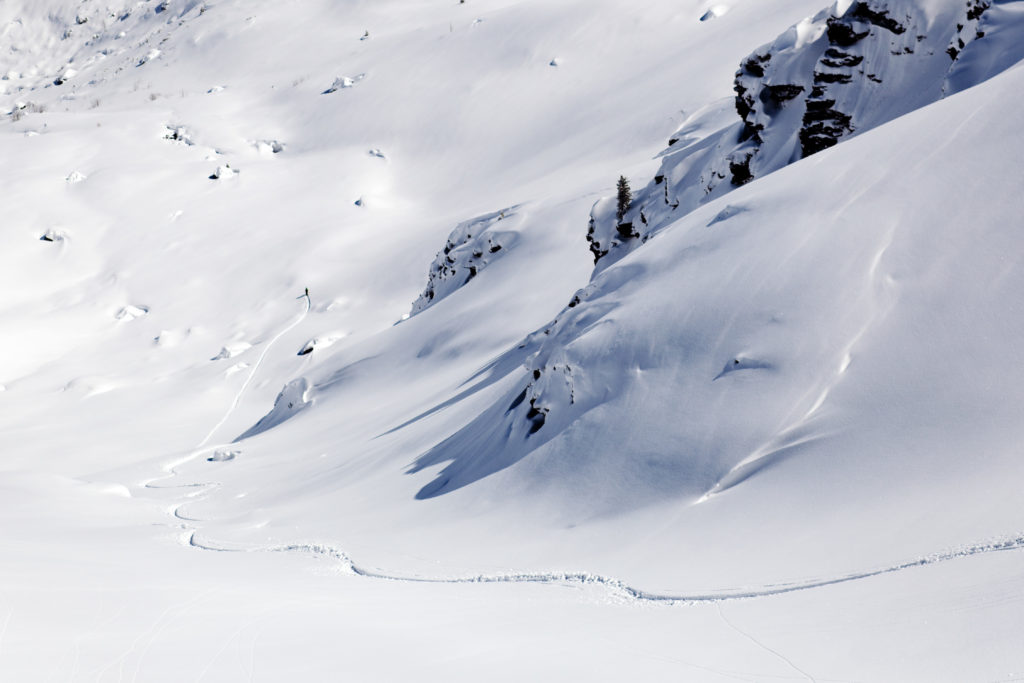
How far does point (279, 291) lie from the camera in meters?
54.7

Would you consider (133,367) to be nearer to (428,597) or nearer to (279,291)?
(279,291)

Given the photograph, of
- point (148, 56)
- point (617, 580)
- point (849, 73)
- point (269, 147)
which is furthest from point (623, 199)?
point (148, 56)

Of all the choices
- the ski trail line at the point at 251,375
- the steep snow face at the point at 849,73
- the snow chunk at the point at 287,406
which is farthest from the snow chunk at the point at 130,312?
the steep snow face at the point at 849,73

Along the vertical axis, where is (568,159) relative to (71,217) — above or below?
above

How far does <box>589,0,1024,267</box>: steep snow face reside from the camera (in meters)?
19.5

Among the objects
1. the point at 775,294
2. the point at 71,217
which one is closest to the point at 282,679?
the point at 775,294

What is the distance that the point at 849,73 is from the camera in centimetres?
2230

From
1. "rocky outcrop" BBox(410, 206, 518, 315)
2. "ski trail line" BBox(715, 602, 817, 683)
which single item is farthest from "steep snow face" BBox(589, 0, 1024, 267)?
"ski trail line" BBox(715, 602, 817, 683)

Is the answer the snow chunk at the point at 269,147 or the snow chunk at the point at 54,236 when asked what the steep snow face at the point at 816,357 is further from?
the snow chunk at the point at 269,147

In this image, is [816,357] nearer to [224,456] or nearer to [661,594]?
[661,594]

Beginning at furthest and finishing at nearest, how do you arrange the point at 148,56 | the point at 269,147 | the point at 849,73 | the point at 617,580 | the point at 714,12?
the point at 148,56, the point at 269,147, the point at 714,12, the point at 849,73, the point at 617,580

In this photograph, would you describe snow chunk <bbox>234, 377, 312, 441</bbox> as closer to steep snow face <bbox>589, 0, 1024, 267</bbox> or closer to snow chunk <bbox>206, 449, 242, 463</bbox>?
snow chunk <bbox>206, 449, 242, 463</bbox>

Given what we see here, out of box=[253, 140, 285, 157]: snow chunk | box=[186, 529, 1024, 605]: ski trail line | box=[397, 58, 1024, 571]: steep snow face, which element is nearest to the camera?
box=[186, 529, 1024, 605]: ski trail line

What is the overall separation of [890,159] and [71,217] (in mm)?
64173
